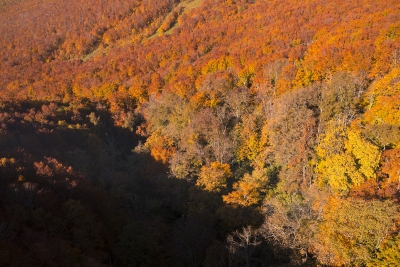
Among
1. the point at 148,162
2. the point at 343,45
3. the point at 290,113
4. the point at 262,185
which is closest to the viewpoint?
the point at 262,185

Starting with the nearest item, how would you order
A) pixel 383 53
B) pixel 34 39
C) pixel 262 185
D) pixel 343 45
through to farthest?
pixel 262 185
pixel 383 53
pixel 343 45
pixel 34 39

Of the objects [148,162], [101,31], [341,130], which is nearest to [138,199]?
[148,162]

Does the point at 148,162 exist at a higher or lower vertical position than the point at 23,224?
higher

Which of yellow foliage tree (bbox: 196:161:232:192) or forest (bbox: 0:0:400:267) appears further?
yellow foliage tree (bbox: 196:161:232:192)

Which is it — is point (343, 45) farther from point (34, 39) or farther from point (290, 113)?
point (34, 39)

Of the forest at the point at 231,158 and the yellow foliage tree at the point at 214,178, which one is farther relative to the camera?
the yellow foliage tree at the point at 214,178

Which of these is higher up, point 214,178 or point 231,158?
point 231,158

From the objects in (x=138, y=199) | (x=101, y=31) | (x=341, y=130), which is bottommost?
(x=138, y=199)

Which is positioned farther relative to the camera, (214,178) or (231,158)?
(231,158)
